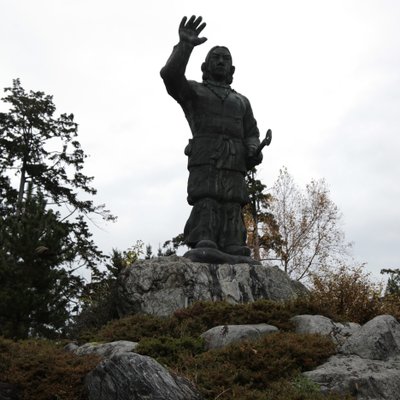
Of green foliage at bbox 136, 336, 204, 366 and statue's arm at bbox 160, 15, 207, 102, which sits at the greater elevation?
statue's arm at bbox 160, 15, 207, 102

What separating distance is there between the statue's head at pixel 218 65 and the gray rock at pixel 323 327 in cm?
486

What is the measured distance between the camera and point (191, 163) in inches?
413

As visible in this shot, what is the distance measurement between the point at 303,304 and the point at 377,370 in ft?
7.58

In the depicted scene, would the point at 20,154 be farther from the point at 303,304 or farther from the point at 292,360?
the point at 292,360

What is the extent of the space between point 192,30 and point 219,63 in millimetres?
1301

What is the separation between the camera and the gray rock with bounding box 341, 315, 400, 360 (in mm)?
6676

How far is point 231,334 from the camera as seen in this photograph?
722 cm

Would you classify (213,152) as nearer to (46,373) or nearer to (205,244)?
(205,244)

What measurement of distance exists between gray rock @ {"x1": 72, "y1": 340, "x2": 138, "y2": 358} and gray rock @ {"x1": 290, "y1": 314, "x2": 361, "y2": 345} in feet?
6.96

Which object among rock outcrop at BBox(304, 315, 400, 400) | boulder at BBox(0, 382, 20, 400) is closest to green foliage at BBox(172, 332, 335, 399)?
rock outcrop at BBox(304, 315, 400, 400)

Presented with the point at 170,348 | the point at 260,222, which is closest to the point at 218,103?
the point at 170,348

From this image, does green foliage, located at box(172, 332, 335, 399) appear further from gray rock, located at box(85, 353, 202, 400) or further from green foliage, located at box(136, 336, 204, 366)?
gray rock, located at box(85, 353, 202, 400)

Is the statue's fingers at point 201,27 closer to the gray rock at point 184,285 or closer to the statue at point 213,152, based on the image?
the statue at point 213,152

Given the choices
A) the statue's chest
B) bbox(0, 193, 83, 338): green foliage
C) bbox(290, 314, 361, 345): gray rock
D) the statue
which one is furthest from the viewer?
bbox(0, 193, 83, 338): green foliage
